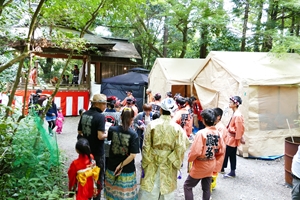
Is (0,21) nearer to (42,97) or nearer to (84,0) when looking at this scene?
(84,0)

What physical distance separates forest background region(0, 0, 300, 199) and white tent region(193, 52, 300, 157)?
64 cm

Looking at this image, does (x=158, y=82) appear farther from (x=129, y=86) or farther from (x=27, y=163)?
(x=27, y=163)

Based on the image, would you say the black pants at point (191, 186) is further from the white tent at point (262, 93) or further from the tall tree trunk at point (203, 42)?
the tall tree trunk at point (203, 42)

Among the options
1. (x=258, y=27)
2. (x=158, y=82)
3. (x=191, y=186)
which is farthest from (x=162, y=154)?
(x=258, y=27)

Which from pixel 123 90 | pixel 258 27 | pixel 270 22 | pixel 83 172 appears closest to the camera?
pixel 83 172

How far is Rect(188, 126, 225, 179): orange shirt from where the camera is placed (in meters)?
3.56

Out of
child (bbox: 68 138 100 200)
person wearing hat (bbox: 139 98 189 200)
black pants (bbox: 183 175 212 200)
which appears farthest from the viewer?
black pants (bbox: 183 175 212 200)

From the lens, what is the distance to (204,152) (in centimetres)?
359

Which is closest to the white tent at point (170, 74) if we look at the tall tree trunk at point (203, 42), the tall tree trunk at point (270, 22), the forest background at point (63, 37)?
the forest background at point (63, 37)

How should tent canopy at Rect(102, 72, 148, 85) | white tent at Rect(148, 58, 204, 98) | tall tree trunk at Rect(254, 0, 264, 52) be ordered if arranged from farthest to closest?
tent canopy at Rect(102, 72, 148, 85), tall tree trunk at Rect(254, 0, 264, 52), white tent at Rect(148, 58, 204, 98)

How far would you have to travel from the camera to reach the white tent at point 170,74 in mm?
10031

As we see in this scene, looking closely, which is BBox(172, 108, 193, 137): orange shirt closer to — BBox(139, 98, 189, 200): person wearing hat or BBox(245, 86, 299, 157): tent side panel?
BBox(245, 86, 299, 157): tent side panel

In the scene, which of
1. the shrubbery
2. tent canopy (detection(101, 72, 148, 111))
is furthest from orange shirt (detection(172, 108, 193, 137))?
tent canopy (detection(101, 72, 148, 111))

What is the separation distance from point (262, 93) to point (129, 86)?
7051 millimetres
